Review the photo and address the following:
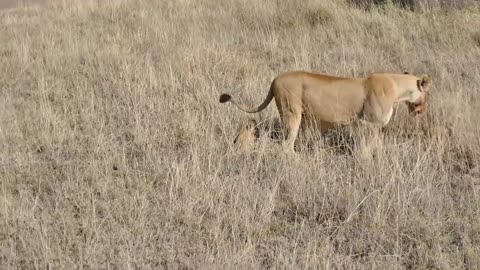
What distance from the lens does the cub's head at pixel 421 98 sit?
496 cm

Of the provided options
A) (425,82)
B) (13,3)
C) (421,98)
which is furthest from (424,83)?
(13,3)

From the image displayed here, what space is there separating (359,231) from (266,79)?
142 inches

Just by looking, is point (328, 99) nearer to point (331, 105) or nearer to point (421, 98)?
point (331, 105)

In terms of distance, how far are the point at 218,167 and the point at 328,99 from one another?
1272 millimetres

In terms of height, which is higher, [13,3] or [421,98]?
[421,98]

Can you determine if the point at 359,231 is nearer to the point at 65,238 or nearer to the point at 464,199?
the point at 464,199

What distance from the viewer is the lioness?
15.7ft

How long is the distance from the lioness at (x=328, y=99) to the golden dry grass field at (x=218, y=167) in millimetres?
206

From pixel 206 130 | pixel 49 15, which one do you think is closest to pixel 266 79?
pixel 206 130

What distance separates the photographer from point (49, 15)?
11.7 metres

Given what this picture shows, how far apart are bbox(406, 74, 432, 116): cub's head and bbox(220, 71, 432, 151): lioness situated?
0.8 inches

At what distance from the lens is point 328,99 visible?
4.80m

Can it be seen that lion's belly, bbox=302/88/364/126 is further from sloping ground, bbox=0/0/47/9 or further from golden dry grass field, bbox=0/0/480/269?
sloping ground, bbox=0/0/47/9

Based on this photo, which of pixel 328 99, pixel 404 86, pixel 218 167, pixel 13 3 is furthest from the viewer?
pixel 13 3
